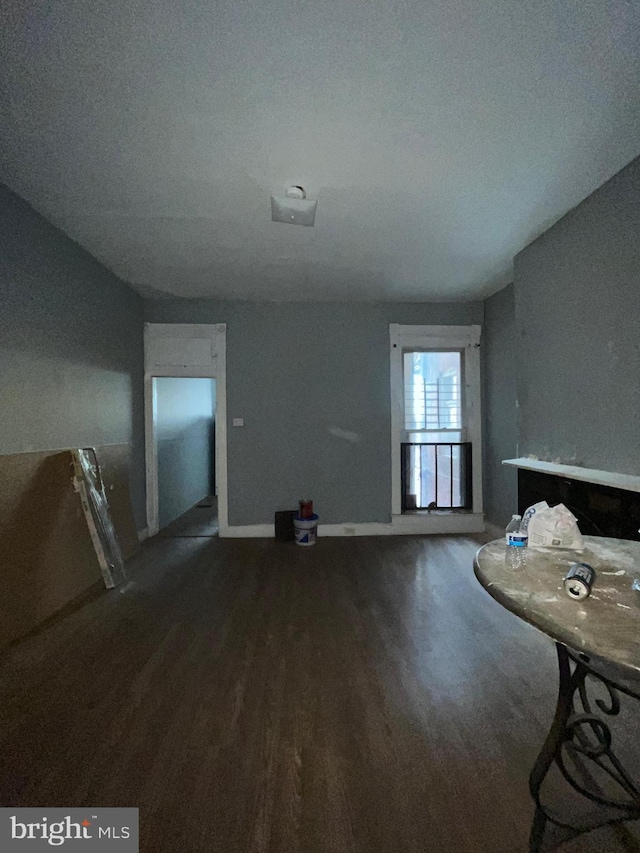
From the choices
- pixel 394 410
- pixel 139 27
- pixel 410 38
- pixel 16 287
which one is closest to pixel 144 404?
pixel 16 287

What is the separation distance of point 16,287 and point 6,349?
408 mm

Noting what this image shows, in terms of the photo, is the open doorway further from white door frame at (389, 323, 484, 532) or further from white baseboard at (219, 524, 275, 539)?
white door frame at (389, 323, 484, 532)

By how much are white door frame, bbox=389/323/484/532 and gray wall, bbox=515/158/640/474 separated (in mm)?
1237

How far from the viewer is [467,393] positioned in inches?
173

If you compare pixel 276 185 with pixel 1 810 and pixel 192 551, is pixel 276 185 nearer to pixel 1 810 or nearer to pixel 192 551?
pixel 1 810

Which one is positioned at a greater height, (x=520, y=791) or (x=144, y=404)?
(x=144, y=404)

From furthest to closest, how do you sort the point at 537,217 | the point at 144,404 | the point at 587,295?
1. the point at 144,404
2. the point at 537,217
3. the point at 587,295

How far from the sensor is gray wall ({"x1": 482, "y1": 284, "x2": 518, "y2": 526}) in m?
3.83

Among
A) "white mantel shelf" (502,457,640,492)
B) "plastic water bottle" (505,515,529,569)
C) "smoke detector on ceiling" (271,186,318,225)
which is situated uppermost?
"smoke detector on ceiling" (271,186,318,225)

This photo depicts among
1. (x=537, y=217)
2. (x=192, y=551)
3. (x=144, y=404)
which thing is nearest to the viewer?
(x=537, y=217)

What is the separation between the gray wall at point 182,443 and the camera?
4.83 m

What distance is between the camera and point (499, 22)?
131 centimetres

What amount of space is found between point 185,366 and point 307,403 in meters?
1.43

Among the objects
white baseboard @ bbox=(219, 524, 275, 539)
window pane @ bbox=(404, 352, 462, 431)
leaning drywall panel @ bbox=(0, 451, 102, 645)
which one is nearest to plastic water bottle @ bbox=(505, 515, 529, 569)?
leaning drywall panel @ bbox=(0, 451, 102, 645)
